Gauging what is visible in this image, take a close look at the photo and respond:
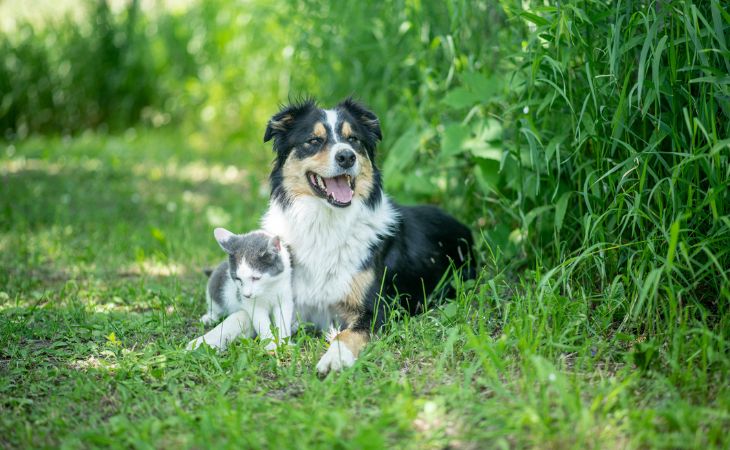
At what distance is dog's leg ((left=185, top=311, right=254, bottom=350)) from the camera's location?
356cm

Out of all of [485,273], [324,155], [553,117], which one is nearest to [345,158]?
[324,155]

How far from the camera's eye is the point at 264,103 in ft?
30.3

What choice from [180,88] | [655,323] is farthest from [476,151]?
[180,88]

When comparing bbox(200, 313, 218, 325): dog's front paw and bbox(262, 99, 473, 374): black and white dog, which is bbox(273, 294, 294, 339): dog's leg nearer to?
bbox(262, 99, 473, 374): black and white dog

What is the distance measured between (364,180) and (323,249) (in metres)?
0.46

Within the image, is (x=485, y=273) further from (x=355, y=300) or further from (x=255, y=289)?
(x=255, y=289)

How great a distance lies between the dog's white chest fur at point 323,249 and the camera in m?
3.87

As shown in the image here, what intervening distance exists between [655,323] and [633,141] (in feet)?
3.21

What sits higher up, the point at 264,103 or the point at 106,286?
the point at 264,103

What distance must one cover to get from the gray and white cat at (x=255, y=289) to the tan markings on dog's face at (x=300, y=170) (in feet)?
1.03

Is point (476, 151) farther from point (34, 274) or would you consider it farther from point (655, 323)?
point (34, 274)

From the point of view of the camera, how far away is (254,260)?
3.57 metres

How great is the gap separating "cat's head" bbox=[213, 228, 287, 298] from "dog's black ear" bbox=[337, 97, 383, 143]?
941 mm

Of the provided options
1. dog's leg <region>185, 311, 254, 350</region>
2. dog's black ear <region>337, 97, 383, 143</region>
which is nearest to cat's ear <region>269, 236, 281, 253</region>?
dog's leg <region>185, 311, 254, 350</region>
